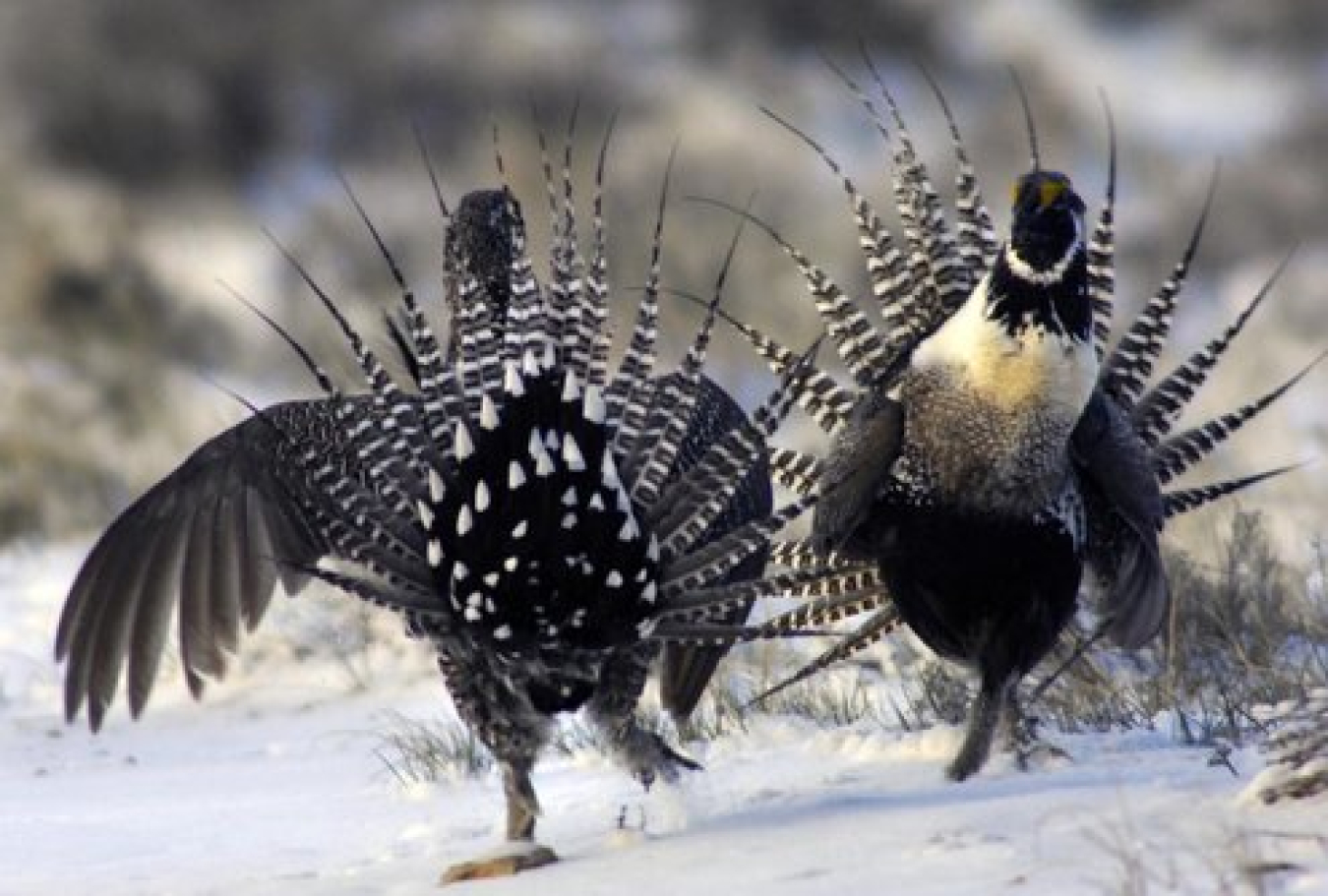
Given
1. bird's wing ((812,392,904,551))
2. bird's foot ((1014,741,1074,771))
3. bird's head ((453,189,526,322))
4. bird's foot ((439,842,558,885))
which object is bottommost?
bird's foot ((439,842,558,885))

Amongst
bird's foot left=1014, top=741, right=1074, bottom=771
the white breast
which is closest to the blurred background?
bird's foot left=1014, top=741, right=1074, bottom=771

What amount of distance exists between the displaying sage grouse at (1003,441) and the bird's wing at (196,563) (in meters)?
1.26

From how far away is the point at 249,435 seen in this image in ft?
21.5

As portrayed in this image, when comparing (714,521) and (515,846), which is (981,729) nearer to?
(714,521)

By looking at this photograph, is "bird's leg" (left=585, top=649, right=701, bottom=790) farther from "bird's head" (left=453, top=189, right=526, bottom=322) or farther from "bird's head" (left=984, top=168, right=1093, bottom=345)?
"bird's head" (left=984, top=168, right=1093, bottom=345)

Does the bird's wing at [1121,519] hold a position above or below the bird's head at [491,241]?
below

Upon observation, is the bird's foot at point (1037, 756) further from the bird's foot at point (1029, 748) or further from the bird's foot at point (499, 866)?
the bird's foot at point (499, 866)

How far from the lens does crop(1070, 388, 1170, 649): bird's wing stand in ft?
18.8

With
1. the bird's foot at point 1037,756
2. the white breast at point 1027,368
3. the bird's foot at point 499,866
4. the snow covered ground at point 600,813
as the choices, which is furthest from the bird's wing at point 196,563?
the bird's foot at point 1037,756

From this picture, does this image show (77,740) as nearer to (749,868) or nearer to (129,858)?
(129,858)

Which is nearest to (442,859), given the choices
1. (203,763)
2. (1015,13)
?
(203,763)

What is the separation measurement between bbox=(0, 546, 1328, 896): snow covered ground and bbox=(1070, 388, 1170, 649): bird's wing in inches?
12.3

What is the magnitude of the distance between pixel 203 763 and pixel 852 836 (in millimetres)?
4207

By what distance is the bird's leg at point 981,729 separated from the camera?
5.75 m
